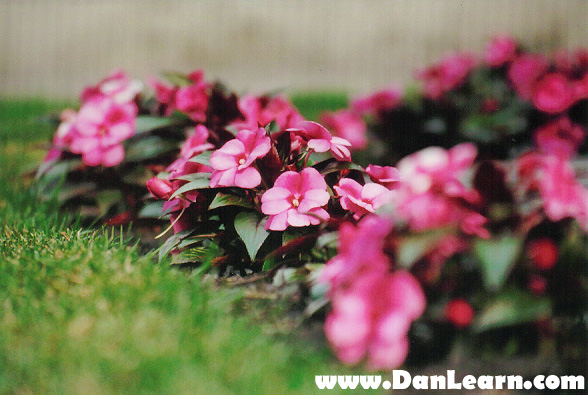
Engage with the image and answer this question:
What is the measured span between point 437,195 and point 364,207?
1.08ft

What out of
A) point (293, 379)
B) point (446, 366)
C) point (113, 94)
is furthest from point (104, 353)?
point (113, 94)

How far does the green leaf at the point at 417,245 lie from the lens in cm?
94

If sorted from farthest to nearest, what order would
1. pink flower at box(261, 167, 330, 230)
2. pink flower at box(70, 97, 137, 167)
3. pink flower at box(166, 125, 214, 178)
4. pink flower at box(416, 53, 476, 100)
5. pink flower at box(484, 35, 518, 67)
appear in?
1. pink flower at box(416, 53, 476, 100)
2. pink flower at box(484, 35, 518, 67)
3. pink flower at box(70, 97, 137, 167)
4. pink flower at box(166, 125, 214, 178)
5. pink flower at box(261, 167, 330, 230)

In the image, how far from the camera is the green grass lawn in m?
0.99

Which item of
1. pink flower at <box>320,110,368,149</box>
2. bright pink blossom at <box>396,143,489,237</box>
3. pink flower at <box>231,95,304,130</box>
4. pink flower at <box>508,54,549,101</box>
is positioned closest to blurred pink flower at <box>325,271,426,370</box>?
bright pink blossom at <box>396,143,489,237</box>

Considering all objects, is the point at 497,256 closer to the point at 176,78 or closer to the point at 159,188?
the point at 159,188

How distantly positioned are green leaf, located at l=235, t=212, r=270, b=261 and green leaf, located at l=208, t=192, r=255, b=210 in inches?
1.1

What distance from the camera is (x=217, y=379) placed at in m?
1.00

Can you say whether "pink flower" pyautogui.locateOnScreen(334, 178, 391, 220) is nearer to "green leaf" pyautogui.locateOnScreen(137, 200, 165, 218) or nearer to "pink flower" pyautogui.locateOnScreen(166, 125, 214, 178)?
"pink flower" pyautogui.locateOnScreen(166, 125, 214, 178)

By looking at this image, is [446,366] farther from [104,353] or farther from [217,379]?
[104,353]

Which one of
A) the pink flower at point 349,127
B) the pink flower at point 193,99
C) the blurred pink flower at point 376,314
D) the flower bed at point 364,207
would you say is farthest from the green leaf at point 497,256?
the pink flower at point 349,127

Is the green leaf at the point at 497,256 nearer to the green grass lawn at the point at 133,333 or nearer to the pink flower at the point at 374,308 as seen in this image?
the pink flower at the point at 374,308

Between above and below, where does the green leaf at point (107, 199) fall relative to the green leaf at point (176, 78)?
below

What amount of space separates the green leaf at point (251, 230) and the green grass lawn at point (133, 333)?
109 mm
